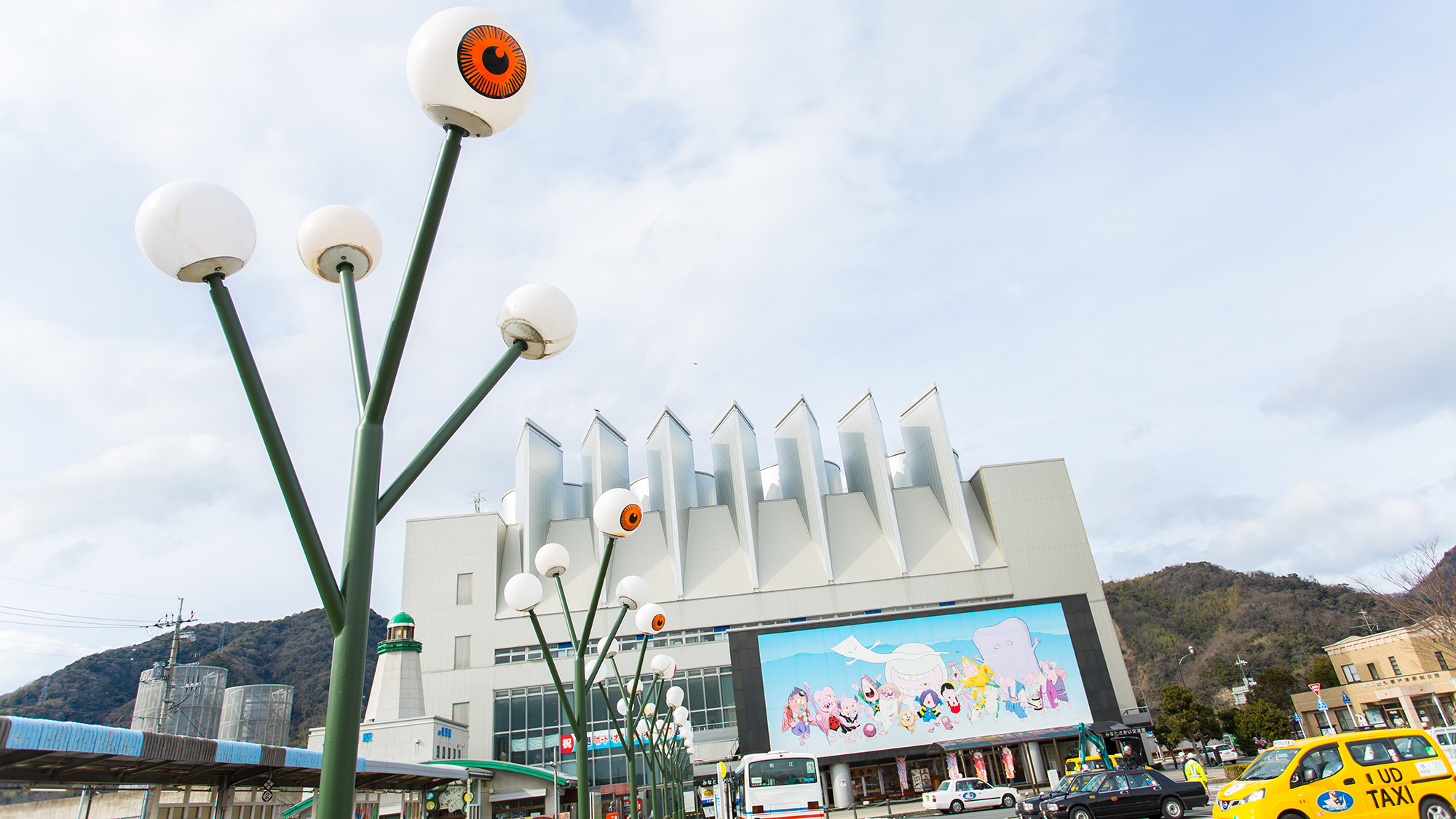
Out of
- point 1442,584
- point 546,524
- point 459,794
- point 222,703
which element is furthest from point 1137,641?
point 222,703

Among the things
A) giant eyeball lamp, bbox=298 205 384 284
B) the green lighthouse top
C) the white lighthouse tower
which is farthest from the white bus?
the green lighthouse top

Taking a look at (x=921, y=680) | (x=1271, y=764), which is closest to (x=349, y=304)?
(x=1271, y=764)

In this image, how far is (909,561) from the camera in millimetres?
42938

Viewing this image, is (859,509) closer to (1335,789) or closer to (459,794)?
(459,794)

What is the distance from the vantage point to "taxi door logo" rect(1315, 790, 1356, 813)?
967 centimetres

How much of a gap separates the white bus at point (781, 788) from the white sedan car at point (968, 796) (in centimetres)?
1264

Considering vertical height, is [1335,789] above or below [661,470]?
below

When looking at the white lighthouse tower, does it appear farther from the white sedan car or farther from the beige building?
the beige building

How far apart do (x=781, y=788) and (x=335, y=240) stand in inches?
658

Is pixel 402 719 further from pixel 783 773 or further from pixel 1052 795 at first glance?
pixel 1052 795

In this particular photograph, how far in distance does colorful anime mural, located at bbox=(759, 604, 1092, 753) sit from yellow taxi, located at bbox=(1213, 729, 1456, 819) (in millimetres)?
24594

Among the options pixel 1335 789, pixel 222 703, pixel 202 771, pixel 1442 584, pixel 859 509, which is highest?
pixel 859 509

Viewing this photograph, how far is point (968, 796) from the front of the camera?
27125 millimetres

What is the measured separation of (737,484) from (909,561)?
11.1 meters
